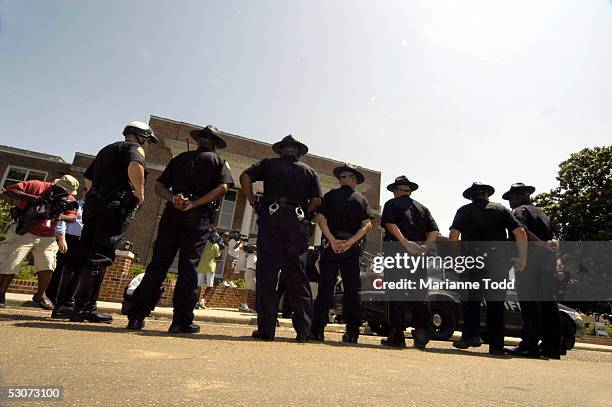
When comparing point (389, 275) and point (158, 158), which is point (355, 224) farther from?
point (158, 158)

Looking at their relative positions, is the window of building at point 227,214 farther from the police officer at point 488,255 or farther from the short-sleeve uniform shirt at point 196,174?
the short-sleeve uniform shirt at point 196,174

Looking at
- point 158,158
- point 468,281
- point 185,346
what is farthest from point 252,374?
point 158,158

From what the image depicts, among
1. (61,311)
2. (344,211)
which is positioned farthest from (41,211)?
(344,211)

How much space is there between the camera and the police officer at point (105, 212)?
327cm

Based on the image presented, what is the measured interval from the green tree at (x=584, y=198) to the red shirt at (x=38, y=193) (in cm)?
2719

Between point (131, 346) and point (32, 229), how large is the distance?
3425mm

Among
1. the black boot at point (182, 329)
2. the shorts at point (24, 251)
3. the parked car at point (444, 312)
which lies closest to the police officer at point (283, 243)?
the black boot at point (182, 329)

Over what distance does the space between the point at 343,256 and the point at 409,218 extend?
1079mm

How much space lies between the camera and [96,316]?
11.1ft

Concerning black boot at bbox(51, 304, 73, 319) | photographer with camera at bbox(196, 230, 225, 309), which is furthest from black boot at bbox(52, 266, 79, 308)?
photographer with camera at bbox(196, 230, 225, 309)

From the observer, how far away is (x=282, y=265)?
3.48 metres

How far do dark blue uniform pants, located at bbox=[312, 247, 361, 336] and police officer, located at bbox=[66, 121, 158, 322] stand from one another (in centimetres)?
214

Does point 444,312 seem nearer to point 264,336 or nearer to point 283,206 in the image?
point 264,336

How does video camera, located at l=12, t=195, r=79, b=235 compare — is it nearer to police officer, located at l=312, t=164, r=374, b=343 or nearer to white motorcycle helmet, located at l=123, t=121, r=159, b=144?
white motorcycle helmet, located at l=123, t=121, r=159, b=144
